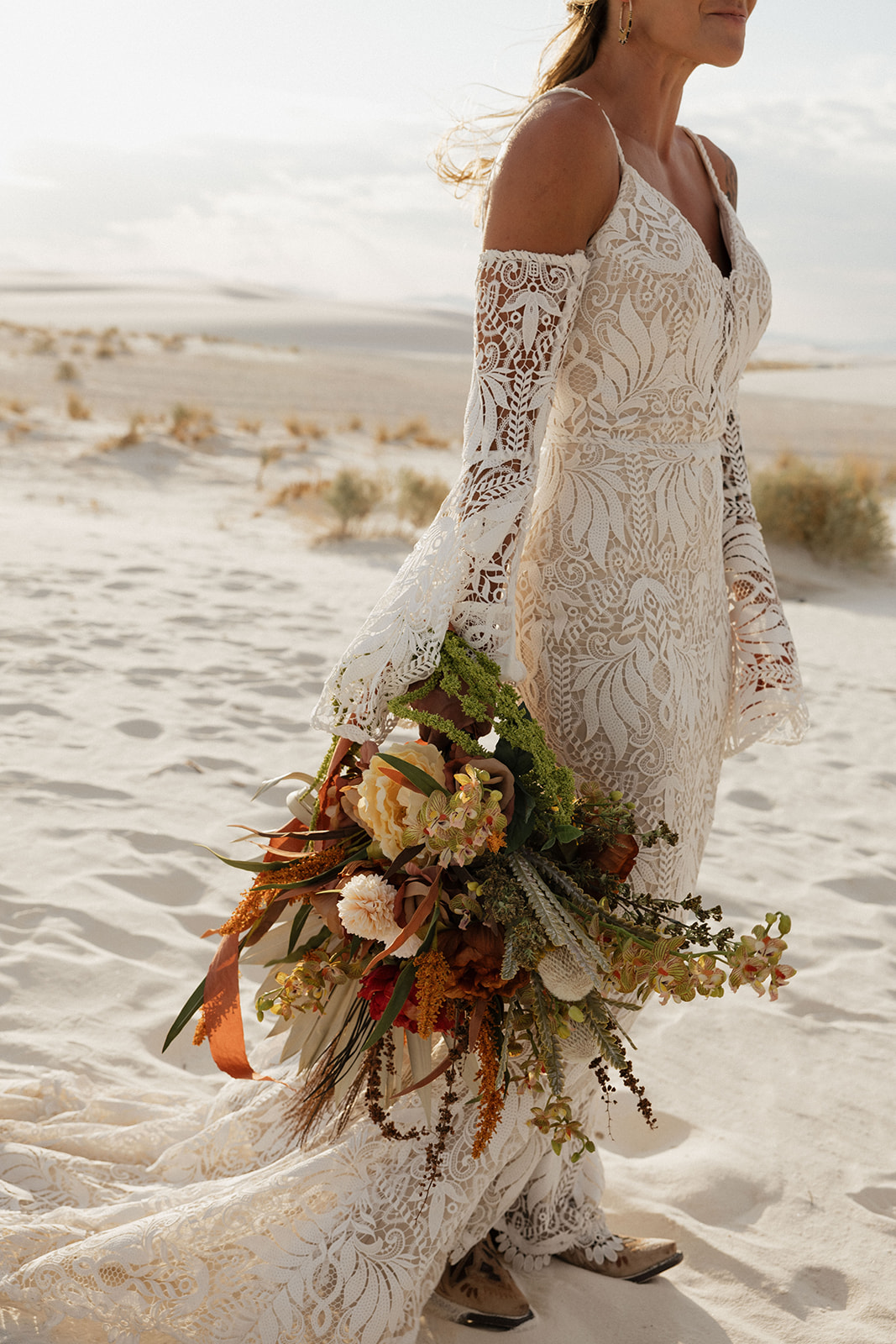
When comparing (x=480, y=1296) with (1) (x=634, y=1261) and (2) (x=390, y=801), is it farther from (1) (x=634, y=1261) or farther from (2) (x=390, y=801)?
(2) (x=390, y=801)

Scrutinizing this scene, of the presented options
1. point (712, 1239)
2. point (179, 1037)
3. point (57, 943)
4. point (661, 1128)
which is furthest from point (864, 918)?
point (57, 943)

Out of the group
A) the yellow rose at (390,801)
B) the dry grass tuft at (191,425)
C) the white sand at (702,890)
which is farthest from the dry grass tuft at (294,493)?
the yellow rose at (390,801)

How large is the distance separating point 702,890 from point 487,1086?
2.24 meters

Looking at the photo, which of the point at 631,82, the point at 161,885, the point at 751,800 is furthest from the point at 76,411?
the point at 631,82

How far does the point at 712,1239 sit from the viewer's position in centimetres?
211

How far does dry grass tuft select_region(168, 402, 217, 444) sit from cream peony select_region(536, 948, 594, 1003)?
11565 mm

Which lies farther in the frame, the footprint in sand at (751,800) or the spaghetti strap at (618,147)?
the footprint in sand at (751,800)

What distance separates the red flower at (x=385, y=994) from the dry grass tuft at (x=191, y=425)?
37.6 ft

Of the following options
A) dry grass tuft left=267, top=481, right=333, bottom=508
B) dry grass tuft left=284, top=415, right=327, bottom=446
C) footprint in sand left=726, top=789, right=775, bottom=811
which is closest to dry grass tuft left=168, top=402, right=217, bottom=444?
dry grass tuft left=284, top=415, right=327, bottom=446

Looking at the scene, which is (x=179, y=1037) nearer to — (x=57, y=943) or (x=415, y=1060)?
(x=57, y=943)

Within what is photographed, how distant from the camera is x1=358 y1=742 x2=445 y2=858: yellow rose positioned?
4.25 feet

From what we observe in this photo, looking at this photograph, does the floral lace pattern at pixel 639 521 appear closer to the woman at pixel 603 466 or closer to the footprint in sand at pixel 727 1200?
the woman at pixel 603 466

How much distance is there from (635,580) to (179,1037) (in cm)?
161

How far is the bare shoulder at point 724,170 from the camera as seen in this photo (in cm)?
199
